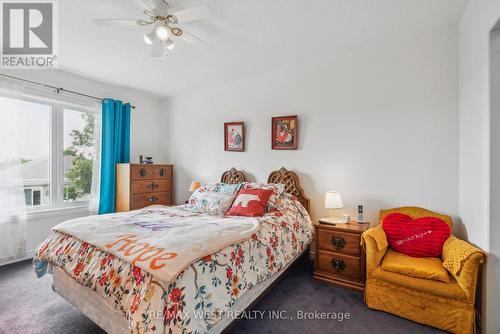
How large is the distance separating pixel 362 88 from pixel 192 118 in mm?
2754

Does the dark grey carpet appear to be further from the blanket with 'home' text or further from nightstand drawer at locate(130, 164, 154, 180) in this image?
nightstand drawer at locate(130, 164, 154, 180)

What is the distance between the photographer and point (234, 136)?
3.62 meters

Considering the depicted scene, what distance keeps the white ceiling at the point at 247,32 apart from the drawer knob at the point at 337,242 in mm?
2076

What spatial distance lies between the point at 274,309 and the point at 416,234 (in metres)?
1.42

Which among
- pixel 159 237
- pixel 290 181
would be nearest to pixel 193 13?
→ pixel 159 237

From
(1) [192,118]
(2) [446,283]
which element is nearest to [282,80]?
(1) [192,118]

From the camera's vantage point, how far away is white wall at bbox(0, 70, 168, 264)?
10.1 feet

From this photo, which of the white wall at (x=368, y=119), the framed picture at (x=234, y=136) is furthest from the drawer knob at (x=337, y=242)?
the framed picture at (x=234, y=136)

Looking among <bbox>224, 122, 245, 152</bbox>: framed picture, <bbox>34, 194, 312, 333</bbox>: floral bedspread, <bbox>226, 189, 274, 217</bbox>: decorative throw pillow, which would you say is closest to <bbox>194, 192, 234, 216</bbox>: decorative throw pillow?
Answer: <bbox>226, 189, 274, 217</bbox>: decorative throw pillow

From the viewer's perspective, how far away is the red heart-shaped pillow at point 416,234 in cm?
201

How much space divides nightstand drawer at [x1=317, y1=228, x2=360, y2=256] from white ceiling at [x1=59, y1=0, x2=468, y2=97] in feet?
6.65

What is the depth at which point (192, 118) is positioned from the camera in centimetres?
417

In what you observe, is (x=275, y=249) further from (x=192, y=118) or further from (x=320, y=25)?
(x=192, y=118)

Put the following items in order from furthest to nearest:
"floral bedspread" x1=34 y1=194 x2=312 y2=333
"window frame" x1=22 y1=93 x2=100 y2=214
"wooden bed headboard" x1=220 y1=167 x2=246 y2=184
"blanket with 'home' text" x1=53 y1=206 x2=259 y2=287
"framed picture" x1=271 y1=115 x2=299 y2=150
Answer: "wooden bed headboard" x1=220 y1=167 x2=246 y2=184 < "window frame" x1=22 y1=93 x2=100 y2=214 < "framed picture" x1=271 y1=115 x2=299 y2=150 < "blanket with 'home' text" x1=53 y1=206 x2=259 y2=287 < "floral bedspread" x1=34 y1=194 x2=312 y2=333
